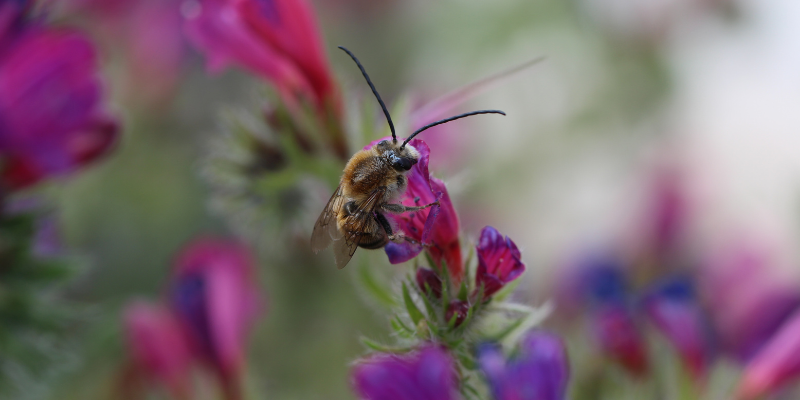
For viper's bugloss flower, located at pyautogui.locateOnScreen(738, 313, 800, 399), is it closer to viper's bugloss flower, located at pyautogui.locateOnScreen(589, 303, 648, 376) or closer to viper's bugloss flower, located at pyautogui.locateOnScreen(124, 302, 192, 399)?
viper's bugloss flower, located at pyautogui.locateOnScreen(589, 303, 648, 376)

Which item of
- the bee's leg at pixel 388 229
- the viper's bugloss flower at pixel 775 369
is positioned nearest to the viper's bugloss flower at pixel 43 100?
the bee's leg at pixel 388 229

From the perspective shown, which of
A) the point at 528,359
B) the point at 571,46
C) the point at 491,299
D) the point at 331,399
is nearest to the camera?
the point at 528,359

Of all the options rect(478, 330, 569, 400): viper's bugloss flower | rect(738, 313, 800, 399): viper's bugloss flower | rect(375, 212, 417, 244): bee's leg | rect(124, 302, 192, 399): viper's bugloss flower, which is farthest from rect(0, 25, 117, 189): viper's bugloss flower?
rect(738, 313, 800, 399): viper's bugloss flower

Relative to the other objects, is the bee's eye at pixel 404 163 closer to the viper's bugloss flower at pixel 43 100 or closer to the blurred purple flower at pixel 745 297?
the viper's bugloss flower at pixel 43 100

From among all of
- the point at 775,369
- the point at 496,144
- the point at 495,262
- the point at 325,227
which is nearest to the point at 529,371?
the point at 495,262

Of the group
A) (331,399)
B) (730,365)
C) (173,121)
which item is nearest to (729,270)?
(730,365)

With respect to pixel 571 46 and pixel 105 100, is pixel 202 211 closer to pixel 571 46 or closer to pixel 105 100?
pixel 105 100
